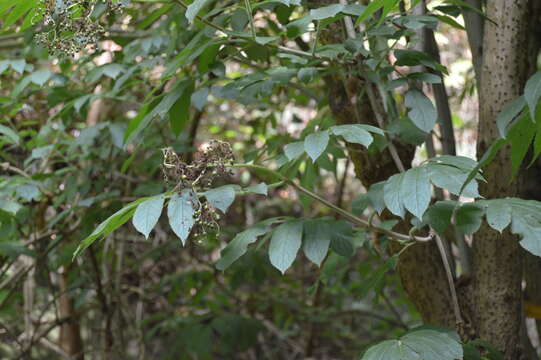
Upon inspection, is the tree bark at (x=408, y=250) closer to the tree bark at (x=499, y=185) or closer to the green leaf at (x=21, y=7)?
the tree bark at (x=499, y=185)

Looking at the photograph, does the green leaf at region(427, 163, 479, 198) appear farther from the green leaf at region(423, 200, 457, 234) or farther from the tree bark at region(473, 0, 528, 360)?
the tree bark at region(473, 0, 528, 360)

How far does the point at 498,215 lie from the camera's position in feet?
3.26

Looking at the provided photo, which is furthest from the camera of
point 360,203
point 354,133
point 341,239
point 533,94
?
point 360,203

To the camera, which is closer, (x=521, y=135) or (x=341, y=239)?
(x=521, y=135)

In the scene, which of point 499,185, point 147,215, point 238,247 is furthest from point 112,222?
point 499,185

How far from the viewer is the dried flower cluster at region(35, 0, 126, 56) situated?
1.03m

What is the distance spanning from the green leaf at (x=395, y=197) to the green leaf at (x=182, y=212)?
0.97 feet

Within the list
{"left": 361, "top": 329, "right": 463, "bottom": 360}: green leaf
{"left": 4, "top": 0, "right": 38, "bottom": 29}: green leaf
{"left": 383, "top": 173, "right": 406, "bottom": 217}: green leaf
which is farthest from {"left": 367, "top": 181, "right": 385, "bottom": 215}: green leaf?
{"left": 4, "top": 0, "right": 38, "bottom": 29}: green leaf

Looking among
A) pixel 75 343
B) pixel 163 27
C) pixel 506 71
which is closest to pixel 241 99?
pixel 163 27

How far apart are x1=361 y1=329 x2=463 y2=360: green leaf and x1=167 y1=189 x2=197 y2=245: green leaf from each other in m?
0.35

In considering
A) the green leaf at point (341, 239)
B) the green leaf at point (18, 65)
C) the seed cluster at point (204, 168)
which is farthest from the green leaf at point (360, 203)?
the green leaf at point (18, 65)

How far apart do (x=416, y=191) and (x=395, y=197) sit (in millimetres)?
34

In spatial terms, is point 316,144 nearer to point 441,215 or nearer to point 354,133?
point 354,133

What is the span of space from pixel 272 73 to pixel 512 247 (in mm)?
607
